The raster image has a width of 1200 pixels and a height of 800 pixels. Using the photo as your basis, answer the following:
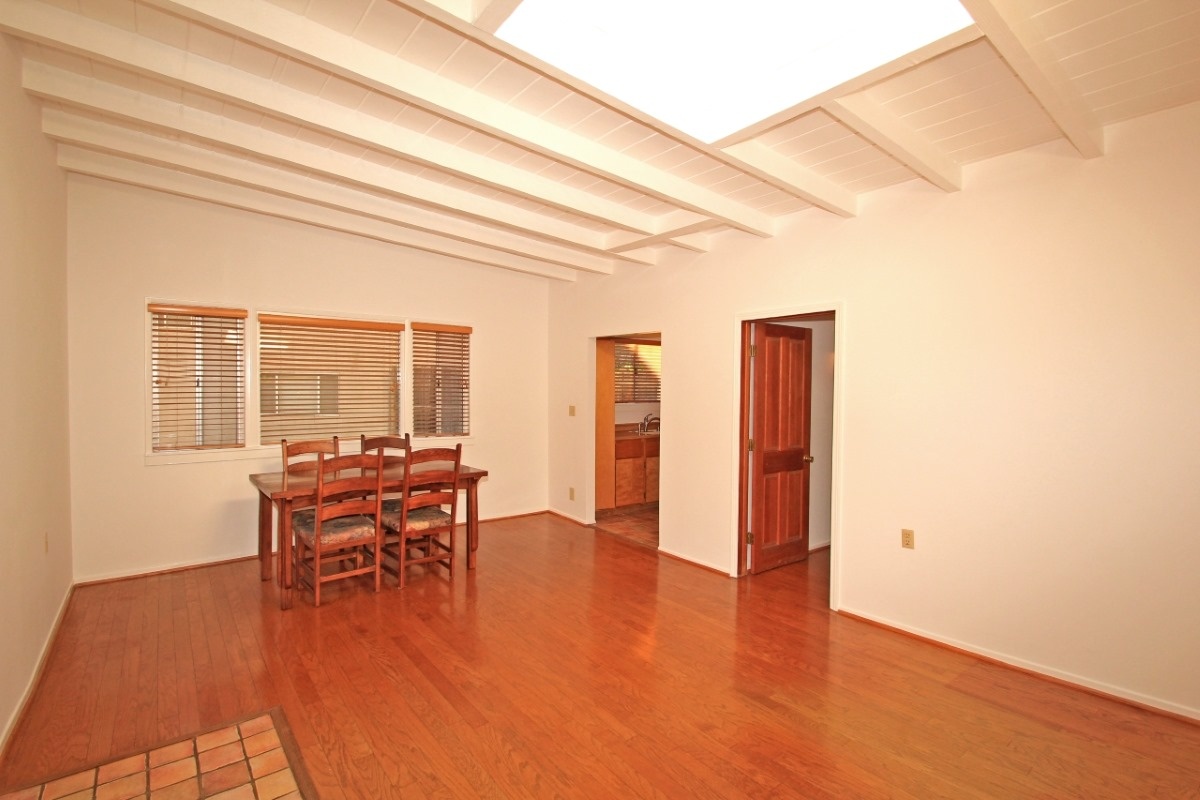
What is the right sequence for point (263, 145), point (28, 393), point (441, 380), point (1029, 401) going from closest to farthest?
Answer: point (28, 393) < point (1029, 401) < point (263, 145) < point (441, 380)

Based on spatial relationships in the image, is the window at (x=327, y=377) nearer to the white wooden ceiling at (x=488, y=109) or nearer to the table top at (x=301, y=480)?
the table top at (x=301, y=480)

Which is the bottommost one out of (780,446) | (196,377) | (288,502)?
(288,502)

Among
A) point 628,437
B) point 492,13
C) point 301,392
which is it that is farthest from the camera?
point 628,437

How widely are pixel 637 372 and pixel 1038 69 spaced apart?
5337 mm

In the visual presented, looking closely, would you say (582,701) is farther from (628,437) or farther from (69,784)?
(628,437)

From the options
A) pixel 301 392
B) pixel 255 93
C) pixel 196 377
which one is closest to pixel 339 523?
pixel 301 392

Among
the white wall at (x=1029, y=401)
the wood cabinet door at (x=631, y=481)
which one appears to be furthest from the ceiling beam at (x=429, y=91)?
the wood cabinet door at (x=631, y=481)

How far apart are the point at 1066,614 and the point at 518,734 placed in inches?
105

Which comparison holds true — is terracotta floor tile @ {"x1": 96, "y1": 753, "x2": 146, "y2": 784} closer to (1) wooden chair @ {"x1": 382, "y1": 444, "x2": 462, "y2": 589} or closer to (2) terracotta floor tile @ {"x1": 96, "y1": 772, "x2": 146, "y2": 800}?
(2) terracotta floor tile @ {"x1": 96, "y1": 772, "x2": 146, "y2": 800}

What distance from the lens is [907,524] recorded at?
3.36 m

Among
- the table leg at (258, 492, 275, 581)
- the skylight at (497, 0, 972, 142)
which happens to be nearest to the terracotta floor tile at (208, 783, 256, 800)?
the table leg at (258, 492, 275, 581)

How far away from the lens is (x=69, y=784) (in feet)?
6.72

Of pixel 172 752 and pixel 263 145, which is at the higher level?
pixel 263 145

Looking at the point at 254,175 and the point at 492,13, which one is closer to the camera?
the point at 492,13
